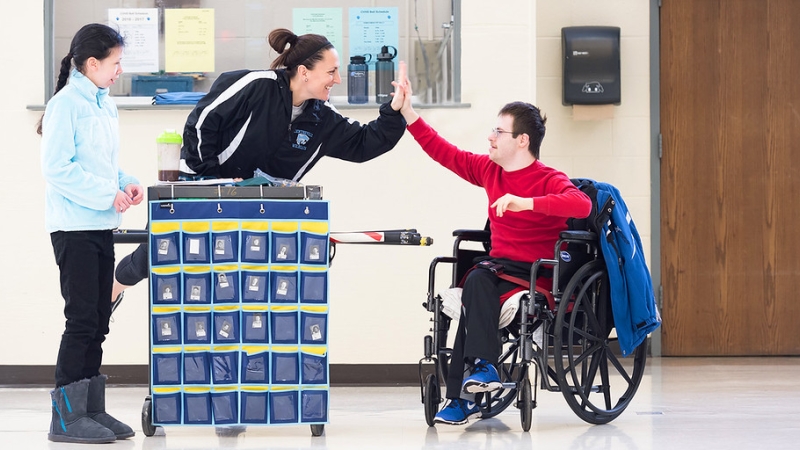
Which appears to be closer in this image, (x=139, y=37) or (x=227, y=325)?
(x=227, y=325)

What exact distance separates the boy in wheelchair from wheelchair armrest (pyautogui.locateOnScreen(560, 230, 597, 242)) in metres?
0.06

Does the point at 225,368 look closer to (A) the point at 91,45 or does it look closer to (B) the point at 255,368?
(B) the point at 255,368

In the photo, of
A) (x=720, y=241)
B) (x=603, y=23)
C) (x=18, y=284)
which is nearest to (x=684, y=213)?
(x=720, y=241)

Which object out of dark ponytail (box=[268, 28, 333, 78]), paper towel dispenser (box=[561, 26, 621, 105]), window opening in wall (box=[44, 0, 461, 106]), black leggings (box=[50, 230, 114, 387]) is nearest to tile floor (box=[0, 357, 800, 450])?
black leggings (box=[50, 230, 114, 387])

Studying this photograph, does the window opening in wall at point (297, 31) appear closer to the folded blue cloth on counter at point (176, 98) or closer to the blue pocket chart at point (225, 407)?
the folded blue cloth on counter at point (176, 98)

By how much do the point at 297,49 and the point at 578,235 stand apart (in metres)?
1.09

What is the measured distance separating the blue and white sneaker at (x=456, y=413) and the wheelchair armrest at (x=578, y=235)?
62 centimetres

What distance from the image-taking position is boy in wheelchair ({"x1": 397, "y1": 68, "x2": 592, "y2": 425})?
331cm

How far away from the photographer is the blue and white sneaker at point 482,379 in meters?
3.28

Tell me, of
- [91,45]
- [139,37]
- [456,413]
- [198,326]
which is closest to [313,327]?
[198,326]

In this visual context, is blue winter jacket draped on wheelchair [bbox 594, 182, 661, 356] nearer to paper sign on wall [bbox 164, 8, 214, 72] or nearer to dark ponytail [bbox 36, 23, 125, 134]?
dark ponytail [bbox 36, 23, 125, 134]

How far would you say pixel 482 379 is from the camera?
10.8ft

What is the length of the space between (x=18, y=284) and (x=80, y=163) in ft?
4.67

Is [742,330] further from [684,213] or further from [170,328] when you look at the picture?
[170,328]
